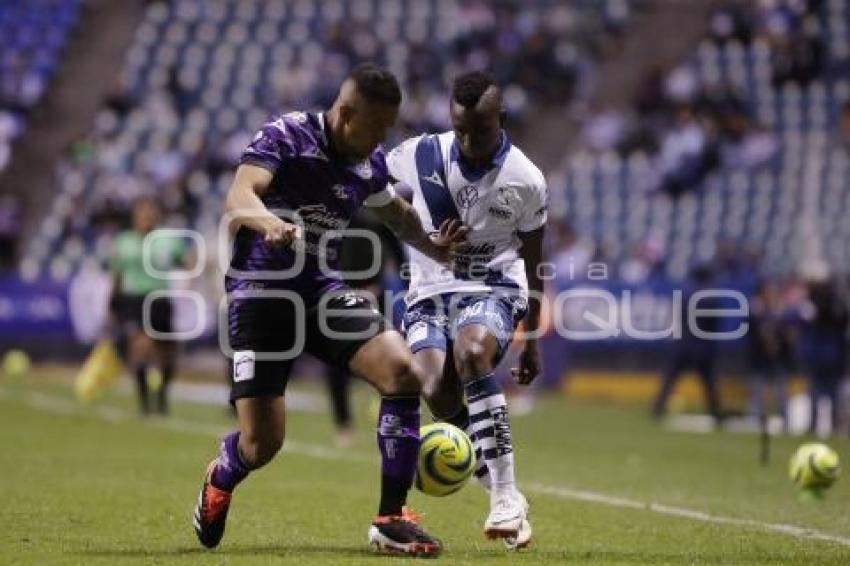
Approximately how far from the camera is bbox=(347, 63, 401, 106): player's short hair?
8680 mm

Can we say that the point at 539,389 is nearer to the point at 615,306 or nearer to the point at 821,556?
the point at 615,306

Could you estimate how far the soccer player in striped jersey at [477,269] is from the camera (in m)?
9.81

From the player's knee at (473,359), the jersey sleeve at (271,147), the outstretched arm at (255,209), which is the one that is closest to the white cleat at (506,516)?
the player's knee at (473,359)

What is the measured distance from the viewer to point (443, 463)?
30.6 ft

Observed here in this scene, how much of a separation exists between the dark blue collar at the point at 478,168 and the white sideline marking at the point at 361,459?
285cm

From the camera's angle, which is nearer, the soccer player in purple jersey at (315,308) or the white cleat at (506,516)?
the soccer player in purple jersey at (315,308)

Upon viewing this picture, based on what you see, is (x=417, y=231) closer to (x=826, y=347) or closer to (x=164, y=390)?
(x=164, y=390)

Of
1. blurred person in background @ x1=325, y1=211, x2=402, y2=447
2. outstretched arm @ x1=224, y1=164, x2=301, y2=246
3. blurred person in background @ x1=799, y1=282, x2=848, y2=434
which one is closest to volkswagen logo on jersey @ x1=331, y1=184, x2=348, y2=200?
outstretched arm @ x1=224, y1=164, x2=301, y2=246

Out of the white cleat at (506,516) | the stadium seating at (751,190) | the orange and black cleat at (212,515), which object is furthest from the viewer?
the stadium seating at (751,190)

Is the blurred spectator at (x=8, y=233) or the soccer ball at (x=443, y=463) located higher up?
the blurred spectator at (x=8, y=233)

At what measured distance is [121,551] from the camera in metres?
9.06

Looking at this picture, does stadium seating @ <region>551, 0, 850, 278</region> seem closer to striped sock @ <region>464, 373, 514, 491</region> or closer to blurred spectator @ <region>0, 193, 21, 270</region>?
blurred spectator @ <region>0, 193, 21, 270</region>

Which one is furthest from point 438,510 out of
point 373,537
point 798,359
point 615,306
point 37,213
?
point 37,213

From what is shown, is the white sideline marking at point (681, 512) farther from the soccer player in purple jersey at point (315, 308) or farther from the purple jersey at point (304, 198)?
the purple jersey at point (304, 198)
